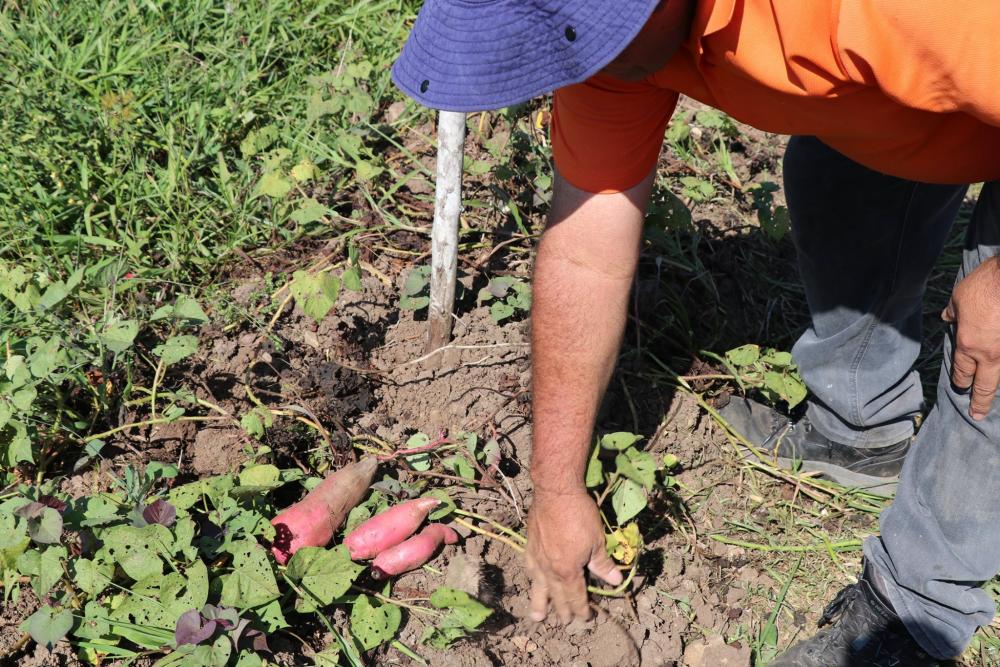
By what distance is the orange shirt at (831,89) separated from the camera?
4.40ft

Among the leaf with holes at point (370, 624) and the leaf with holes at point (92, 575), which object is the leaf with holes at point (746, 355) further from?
the leaf with holes at point (92, 575)

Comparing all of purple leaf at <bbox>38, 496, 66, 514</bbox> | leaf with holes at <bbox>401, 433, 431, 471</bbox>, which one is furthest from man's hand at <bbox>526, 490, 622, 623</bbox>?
purple leaf at <bbox>38, 496, 66, 514</bbox>

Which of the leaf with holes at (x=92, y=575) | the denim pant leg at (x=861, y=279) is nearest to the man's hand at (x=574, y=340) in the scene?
the denim pant leg at (x=861, y=279)

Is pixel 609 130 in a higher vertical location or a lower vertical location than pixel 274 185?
higher

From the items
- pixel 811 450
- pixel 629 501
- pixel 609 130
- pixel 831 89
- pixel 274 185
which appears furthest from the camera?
pixel 274 185

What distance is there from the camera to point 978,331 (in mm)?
1586

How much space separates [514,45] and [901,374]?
4.91ft

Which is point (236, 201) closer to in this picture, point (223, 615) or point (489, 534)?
point (489, 534)

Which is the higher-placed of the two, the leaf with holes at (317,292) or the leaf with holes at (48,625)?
the leaf with holes at (317,292)

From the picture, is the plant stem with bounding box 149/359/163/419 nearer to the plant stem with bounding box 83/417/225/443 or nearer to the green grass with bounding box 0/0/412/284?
the plant stem with bounding box 83/417/225/443

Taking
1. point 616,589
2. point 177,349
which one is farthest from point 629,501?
point 177,349

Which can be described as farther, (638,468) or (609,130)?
(638,468)

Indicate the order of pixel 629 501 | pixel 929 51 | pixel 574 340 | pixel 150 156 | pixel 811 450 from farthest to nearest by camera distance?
pixel 150 156 < pixel 811 450 < pixel 629 501 < pixel 574 340 < pixel 929 51

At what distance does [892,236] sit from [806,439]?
680mm
